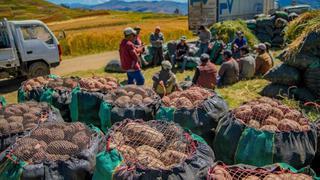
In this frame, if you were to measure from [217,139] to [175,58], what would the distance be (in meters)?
7.79

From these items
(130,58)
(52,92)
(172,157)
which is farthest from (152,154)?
(130,58)

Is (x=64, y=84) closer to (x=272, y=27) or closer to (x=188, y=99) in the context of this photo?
(x=188, y=99)

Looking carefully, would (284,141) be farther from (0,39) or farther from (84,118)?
(0,39)

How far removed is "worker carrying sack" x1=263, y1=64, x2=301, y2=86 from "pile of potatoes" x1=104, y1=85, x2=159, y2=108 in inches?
138

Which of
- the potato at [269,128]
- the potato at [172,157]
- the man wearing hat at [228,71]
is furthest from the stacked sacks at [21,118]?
the man wearing hat at [228,71]

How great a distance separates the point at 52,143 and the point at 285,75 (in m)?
5.54

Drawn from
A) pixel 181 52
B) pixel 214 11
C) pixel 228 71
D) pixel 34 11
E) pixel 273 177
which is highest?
pixel 34 11

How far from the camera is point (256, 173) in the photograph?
3.20 meters

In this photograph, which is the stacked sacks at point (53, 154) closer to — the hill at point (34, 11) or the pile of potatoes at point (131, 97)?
the pile of potatoes at point (131, 97)

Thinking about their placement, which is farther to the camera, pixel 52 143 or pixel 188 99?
pixel 188 99

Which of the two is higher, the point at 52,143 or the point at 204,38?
the point at 204,38

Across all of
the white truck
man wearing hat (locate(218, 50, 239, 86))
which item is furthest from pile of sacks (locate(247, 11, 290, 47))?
the white truck

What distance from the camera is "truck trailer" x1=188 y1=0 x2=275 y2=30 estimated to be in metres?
18.7

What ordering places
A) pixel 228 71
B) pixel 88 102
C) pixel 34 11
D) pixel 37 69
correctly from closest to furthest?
1. pixel 88 102
2. pixel 228 71
3. pixel 37 69
4. pixel 34 11
